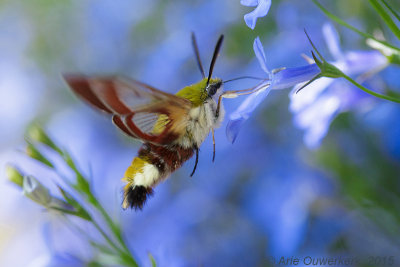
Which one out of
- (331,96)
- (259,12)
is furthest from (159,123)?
(331,96)

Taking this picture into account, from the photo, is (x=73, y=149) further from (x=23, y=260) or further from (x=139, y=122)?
(x=139, y=122)

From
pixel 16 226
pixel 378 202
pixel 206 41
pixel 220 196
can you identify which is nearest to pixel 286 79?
pixel 378 202

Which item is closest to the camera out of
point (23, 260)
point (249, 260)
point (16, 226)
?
point (249, 260)

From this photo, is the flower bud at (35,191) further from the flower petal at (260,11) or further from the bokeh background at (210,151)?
the flower petal at (260,11)

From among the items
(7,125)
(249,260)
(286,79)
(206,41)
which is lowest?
(249,260)

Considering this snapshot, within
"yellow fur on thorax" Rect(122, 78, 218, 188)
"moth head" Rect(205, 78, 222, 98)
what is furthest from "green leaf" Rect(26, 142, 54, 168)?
"moth head" Rect(205, 78, 222, 98)

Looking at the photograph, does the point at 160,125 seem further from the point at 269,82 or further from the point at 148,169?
the point at 269,82
